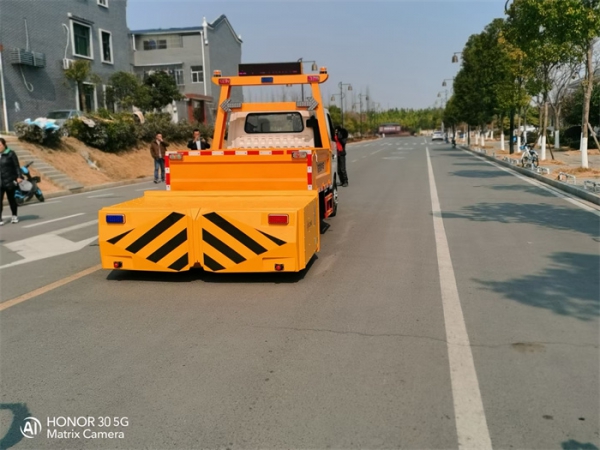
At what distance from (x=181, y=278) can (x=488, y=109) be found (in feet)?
120

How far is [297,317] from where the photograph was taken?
5.78 metres

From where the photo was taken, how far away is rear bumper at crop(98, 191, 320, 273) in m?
6.88

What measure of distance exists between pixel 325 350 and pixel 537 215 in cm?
839

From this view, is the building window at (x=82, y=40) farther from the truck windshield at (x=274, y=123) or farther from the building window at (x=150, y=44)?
→ the truck windshield at (x=274, y=123)

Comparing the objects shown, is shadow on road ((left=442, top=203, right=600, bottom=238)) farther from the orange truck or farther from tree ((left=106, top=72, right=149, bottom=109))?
tree ((left=106, top=72, right=149, bottom=109))

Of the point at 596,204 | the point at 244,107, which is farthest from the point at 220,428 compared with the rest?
the point at 596,204

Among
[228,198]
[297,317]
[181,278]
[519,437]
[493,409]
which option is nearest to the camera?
[519,437]

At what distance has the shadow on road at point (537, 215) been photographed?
10.6m

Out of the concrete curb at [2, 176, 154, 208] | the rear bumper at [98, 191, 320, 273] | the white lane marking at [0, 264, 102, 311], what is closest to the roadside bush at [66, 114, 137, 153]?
the concrete curb at [2, 176, 154, 208]

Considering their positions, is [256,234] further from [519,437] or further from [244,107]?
[244,107]

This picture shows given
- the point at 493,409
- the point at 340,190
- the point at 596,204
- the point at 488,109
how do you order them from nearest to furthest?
the point at 493,409, the point at 596,204, the point at 340,190, the point at 488,109

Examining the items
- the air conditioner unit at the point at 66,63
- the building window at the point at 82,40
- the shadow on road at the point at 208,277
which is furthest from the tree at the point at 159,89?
the shadow on road at the point at 208,277

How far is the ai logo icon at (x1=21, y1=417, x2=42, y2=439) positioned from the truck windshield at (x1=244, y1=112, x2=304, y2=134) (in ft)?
26.8

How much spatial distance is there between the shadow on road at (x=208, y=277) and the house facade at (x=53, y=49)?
24433 mm
